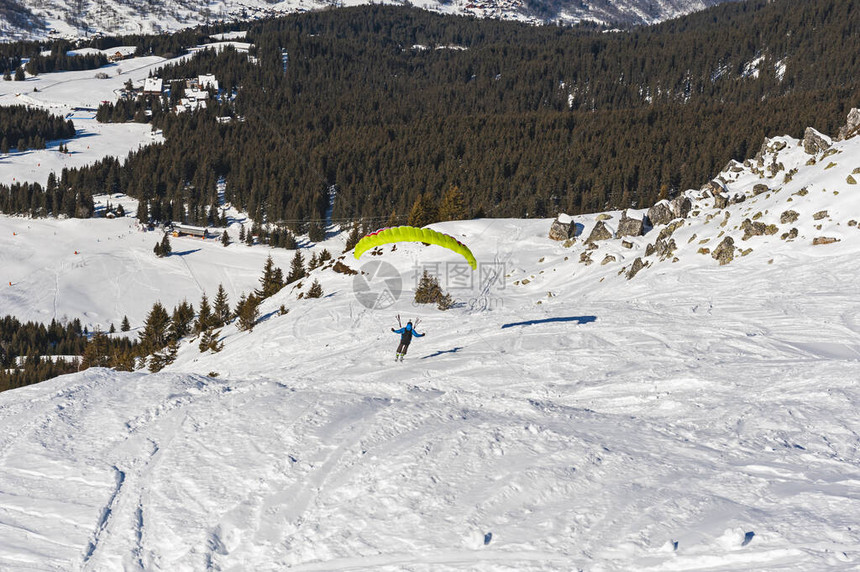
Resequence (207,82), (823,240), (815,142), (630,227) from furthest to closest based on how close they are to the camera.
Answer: (207,82)
(630,227)
(815,142)
(823,240)

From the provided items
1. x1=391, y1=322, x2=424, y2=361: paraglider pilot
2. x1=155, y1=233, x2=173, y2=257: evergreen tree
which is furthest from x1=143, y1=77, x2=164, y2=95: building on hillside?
x1=391, y1=322, x2=424, y2=361: paraglider pilot

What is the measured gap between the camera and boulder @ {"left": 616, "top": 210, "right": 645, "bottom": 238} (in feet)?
117

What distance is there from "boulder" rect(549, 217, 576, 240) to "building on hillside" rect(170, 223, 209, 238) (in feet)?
178

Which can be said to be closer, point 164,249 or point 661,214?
point 661,214

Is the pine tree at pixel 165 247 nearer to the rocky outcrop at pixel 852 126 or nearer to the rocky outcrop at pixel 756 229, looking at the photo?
the rocky outcrop at pixel 756 229

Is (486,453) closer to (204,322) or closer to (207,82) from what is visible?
(204,322)

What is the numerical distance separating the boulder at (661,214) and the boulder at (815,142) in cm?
802

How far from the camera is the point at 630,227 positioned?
118 feet

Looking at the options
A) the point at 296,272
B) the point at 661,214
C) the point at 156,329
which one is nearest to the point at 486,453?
the point at 661,214

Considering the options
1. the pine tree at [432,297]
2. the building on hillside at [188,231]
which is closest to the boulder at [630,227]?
the pine tree at [432,297]

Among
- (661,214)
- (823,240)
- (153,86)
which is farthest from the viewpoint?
(153,86)

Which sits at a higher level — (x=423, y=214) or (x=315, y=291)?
(x=423, y=214)

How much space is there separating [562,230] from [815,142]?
51.1 ft

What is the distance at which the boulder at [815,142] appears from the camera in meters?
31.8
